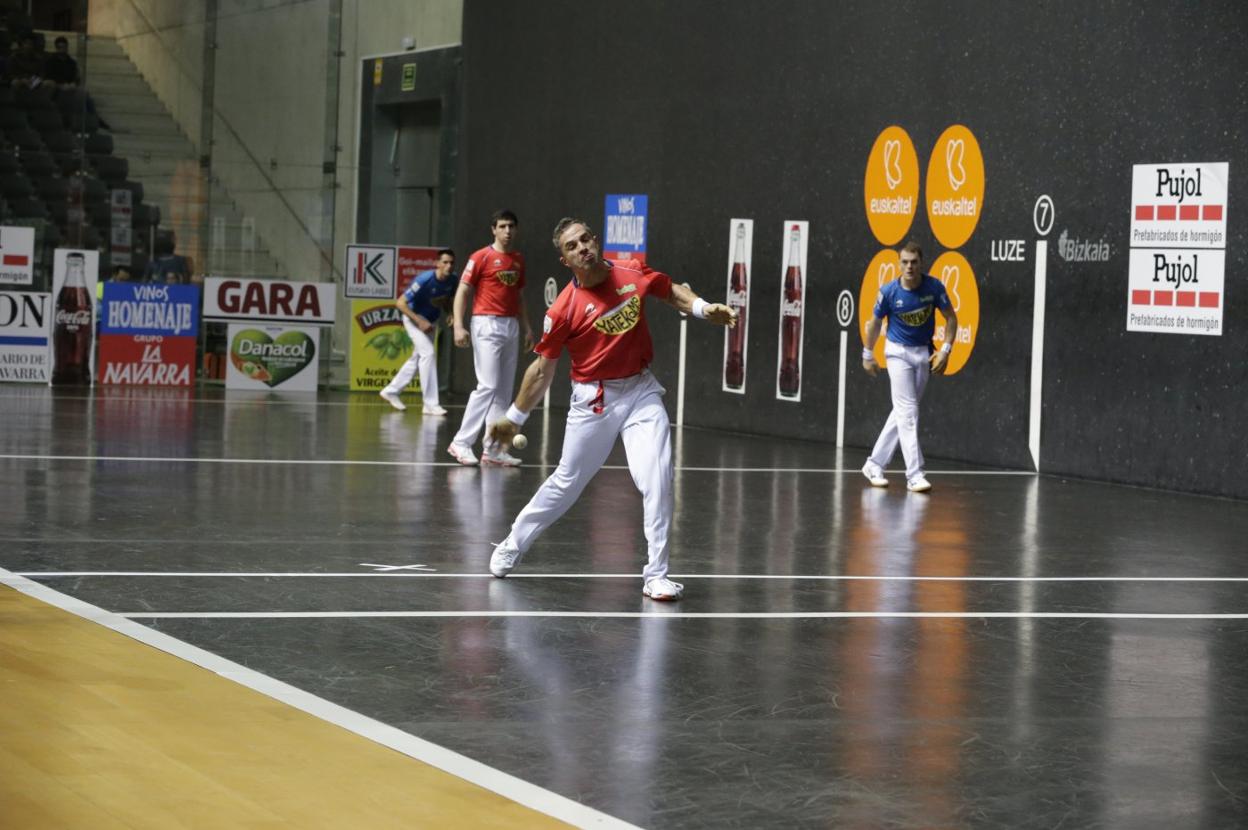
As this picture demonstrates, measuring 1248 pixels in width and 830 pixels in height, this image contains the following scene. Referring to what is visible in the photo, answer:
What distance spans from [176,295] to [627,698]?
17530 millimetres

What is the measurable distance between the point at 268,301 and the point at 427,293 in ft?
12.1

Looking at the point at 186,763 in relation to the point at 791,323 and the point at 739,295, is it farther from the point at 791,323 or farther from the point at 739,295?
the point at 739,295

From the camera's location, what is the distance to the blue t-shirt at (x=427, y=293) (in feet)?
65.8

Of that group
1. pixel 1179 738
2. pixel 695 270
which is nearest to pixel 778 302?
pixel 695 270

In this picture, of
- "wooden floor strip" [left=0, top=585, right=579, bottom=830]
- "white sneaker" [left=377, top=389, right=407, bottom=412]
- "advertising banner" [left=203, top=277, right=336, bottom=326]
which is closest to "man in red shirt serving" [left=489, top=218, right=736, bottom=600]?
"wooden floor strip" [left=0, top=585, right=579, bottom=830]

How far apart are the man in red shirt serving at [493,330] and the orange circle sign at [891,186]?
3.90m

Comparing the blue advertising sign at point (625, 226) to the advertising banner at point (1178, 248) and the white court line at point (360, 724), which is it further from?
the white court line at point (360, 724)

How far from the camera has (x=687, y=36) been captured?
19.8 m

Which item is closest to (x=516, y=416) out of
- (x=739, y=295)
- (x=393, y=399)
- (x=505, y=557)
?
(x=505, y=557)

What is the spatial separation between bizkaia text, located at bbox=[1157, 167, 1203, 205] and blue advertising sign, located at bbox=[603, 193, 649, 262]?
7.35 meters

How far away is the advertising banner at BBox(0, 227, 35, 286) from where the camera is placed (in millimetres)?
22156

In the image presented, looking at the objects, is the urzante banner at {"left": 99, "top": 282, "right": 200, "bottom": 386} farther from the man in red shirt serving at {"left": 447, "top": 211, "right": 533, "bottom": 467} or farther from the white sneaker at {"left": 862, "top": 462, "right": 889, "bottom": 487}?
the white sneaker at {"left": 862, "top": 462, "right": 889, "bottom": 487}

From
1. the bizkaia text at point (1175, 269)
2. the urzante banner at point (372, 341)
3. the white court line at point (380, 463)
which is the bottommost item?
the white court line at point (380, 463)

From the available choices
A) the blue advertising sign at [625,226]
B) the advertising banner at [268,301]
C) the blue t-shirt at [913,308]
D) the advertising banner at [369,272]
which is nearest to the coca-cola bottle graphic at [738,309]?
the blue advertising sign at [625,226]
